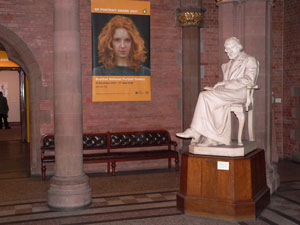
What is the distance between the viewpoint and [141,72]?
8.72 meters

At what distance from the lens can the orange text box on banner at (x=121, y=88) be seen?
841cm

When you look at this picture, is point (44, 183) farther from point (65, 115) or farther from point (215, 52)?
point (215, 52)

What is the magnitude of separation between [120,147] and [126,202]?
8.39 feet

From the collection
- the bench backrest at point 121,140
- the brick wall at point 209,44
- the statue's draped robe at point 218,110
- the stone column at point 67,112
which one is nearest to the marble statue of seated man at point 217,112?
the statue's draped robe at point 218,110

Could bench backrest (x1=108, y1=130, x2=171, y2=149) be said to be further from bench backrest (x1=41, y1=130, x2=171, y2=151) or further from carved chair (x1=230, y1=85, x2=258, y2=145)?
carved chair (x1=230, y1=85, x2=258, y2=145)

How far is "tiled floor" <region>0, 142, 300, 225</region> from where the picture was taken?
5148mm

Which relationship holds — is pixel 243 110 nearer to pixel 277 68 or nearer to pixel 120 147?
pixel 120 147

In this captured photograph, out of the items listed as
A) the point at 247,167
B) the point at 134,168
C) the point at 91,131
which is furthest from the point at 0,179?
the point at 247,167

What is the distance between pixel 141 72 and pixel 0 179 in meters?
3.57

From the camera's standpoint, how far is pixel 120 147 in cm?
845

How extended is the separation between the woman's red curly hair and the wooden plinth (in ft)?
12.4

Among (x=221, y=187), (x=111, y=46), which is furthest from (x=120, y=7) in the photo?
(x=221, y=187)

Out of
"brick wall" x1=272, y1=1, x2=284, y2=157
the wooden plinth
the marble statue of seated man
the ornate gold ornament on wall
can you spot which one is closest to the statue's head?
the marble statue of seated man

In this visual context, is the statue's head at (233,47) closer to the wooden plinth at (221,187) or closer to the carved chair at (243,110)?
the carved chair at (243,110)
